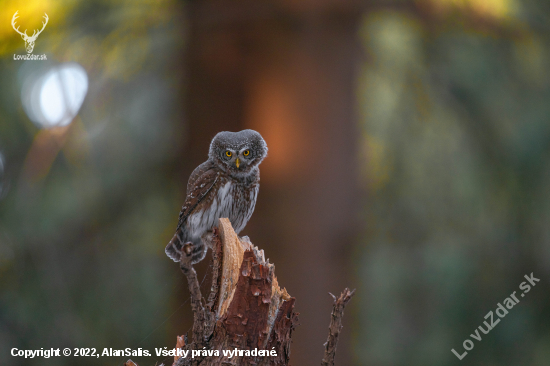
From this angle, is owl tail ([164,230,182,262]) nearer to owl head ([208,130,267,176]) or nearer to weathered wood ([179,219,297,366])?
owl head ([208,130,267,176])

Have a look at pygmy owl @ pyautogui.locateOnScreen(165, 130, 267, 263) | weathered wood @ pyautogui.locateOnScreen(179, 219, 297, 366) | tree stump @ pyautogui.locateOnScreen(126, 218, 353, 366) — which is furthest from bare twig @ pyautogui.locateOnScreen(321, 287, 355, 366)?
pygmy owl @ pyautogui.locateOnScreen(165, 130, 267, 263)

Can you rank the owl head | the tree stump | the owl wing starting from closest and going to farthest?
the tree stump, the owl head, the owl wing

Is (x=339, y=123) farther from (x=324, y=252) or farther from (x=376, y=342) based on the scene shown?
(x=376, y=342)

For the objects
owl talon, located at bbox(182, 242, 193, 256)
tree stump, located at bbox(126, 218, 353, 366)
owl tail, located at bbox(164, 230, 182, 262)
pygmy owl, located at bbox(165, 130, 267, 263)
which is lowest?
tree stump, located at bbox(126, 218, 353, 366)

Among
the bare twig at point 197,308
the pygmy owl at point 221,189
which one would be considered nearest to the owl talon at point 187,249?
the bare twig at point 197,308

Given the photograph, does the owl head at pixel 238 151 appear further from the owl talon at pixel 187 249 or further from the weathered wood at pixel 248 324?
the owl talon at pixel 187 249

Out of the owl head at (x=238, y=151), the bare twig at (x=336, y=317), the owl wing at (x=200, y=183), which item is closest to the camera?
the bare twig at (x=336, y=317)

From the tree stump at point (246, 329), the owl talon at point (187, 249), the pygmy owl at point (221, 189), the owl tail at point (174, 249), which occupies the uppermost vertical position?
the pygmy owl at point (221, 189)

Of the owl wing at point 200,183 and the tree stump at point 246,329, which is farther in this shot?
the owl wing at point 200,183
